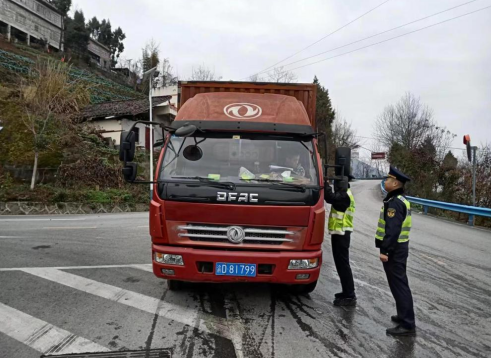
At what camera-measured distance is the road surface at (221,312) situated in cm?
335

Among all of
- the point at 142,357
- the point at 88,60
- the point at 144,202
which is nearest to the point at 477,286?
the point at 142,357

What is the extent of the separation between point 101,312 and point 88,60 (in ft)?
186

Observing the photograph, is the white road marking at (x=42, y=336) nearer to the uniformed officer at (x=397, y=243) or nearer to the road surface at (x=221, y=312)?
the road surface at (x=221, y=312)

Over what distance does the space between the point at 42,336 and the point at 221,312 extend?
1.85 m

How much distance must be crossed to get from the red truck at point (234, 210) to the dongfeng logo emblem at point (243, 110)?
0.30 metres

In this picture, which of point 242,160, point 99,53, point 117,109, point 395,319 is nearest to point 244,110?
point 242,160

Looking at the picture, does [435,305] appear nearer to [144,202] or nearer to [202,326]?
[202,326]

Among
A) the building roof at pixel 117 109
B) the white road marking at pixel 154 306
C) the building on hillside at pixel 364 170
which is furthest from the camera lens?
the building on hillside at pixel 364 170

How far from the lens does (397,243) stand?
381cm

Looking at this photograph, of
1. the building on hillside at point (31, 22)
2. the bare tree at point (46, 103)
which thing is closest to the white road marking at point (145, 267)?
the bare tree at point (46, 103)

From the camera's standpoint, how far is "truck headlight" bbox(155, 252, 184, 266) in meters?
3.93

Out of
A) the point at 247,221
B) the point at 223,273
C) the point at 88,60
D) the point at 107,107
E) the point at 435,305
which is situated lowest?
the point at 435,305

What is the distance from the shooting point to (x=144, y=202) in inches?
760

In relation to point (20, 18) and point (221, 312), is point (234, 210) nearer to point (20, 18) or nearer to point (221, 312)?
point (221, 312)
